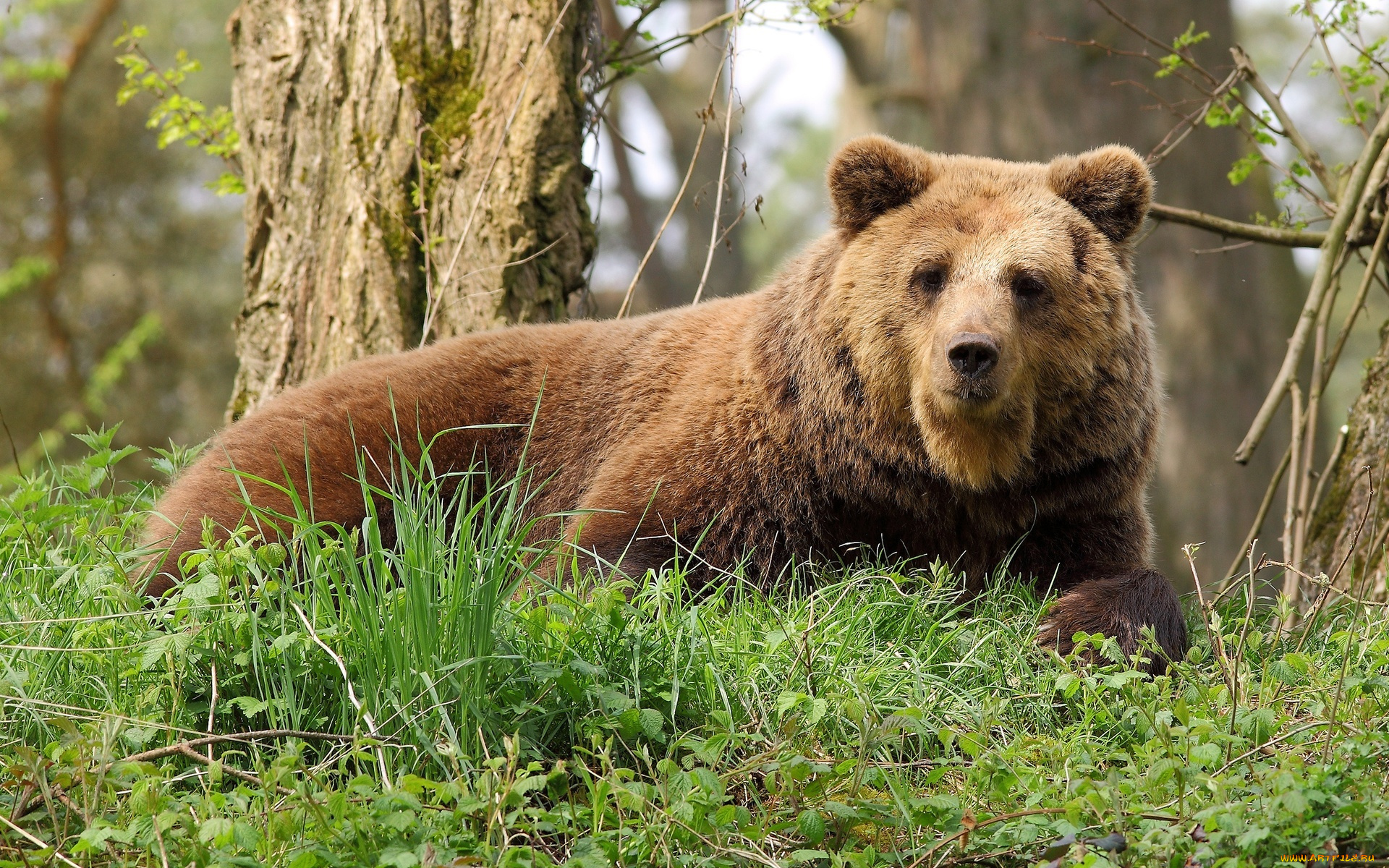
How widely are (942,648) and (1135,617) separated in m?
0.65

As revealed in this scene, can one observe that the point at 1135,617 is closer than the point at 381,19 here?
Yes

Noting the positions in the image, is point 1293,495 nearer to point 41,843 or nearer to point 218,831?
point 218,831

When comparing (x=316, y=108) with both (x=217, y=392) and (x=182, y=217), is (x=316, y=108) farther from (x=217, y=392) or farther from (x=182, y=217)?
(x=182, y=217)

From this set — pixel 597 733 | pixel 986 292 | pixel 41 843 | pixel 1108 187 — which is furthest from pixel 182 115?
pixel 597 733

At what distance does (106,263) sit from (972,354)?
49.8 ft

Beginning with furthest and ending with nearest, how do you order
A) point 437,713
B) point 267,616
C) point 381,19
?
1. point 381,19
2. point 267,616
3. point 437,713

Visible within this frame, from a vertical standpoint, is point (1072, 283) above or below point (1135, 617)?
above

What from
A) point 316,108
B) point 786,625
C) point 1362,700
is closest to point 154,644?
point 786,625

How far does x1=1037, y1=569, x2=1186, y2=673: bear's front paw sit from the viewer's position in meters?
3.53

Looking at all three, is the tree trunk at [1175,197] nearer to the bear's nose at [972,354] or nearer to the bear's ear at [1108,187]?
the bear's ear at [1108,187]

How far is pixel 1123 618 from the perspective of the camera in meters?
3.59

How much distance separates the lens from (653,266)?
56.9ft

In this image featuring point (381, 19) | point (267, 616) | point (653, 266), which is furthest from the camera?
point (653, 266)

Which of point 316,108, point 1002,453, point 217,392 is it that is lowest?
point 217,392
